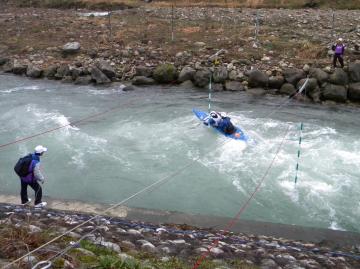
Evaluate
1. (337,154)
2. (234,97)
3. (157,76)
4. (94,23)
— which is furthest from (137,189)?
(94,23)

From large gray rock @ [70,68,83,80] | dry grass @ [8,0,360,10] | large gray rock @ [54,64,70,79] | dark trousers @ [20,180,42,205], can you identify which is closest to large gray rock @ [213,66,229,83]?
large gray rock @ [70,68,83,80]

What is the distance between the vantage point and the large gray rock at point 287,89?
19611 mm

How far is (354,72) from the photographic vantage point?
1922cm

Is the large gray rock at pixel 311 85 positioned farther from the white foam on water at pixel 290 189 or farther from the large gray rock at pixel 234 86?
the white foam on water at pixel 290 189

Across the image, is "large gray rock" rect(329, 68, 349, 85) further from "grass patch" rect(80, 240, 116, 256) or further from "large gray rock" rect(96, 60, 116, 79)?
"grass patch" rect(80, 240, 116, 256)

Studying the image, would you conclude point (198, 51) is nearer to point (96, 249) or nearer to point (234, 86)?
point (234, 86)

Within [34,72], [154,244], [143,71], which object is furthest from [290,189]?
[34,72]

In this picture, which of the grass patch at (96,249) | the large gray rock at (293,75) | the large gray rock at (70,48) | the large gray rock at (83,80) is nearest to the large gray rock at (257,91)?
the large gray rock at (293,75)

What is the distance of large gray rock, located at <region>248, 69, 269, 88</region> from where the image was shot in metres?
20.3

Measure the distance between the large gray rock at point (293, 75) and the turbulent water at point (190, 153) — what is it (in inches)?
50.9

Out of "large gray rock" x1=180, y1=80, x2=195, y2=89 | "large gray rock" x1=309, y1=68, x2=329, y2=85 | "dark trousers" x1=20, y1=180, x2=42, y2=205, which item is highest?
"large gray rock" x1=309, y1=68, x2=329, y2=85

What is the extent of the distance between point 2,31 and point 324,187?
26.7 m

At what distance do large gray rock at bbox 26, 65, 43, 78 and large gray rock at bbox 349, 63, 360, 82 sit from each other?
15735 millimetres

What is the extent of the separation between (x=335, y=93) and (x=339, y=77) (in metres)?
0.83
